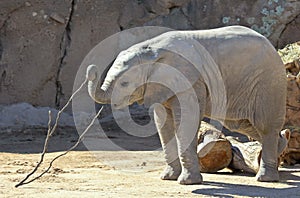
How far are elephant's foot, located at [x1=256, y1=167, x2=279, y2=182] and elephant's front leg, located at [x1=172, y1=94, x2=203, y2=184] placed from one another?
0.83 meters

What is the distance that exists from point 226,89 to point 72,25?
244 inches

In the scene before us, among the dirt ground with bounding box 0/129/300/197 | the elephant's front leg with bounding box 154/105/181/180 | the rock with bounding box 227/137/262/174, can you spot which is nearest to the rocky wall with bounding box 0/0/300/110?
the dirt ground with bounding box 0/129/300/197

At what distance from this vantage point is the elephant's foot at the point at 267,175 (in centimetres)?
778

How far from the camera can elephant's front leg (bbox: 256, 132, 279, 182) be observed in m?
7.81

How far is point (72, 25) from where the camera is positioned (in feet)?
43.9

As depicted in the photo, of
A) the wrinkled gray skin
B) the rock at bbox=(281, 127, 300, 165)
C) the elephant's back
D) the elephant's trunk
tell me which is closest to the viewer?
the elephant's trunk

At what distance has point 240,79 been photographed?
7.79 metres

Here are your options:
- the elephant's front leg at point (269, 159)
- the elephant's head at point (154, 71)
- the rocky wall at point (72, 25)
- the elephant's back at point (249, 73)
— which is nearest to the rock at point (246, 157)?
the elephant's front leg at point (269, 159)

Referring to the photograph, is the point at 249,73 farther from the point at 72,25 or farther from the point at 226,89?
the point at 72,25

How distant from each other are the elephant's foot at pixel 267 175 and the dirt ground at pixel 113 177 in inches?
3.3

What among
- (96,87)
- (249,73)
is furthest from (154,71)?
(249,73)

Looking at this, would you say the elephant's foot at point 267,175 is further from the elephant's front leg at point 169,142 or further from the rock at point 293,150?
the rock at point 293,150

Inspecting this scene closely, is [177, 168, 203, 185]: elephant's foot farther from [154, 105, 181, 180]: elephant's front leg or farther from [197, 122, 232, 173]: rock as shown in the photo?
[197, 122, 232, 173]: rock

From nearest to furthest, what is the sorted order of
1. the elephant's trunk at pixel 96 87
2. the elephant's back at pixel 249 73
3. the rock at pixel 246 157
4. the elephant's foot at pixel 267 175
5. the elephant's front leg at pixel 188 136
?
the elephant's trunk at pixel 96 87, the elephant's front leg at pixel 188 136, the elephant's back at pixel 249 73, the elephant's foot at pixel 267 175, the rock at pixel 246 157
